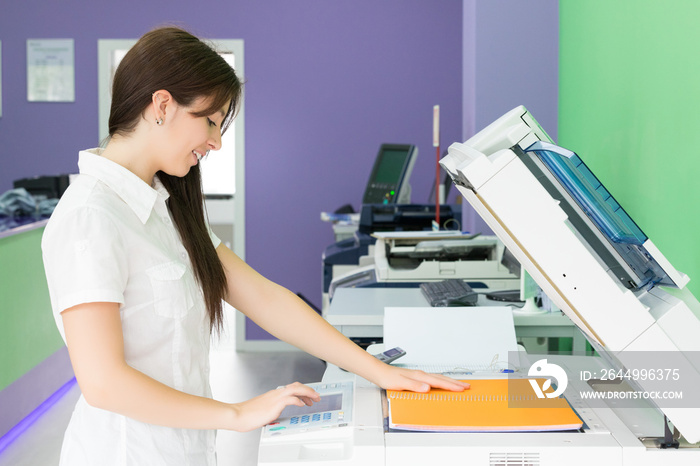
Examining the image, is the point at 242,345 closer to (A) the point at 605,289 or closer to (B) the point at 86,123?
(B) the point at 86,123

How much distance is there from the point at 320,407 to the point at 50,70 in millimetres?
4928

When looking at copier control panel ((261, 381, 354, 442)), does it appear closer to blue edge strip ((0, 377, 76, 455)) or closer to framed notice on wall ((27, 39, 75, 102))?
blue edge strip ((0, 377, 76, 455))

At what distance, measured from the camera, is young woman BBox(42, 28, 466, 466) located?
100cm

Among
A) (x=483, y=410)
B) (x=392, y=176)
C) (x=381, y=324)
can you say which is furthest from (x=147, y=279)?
(x=392, y=176)

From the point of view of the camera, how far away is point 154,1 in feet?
17.9

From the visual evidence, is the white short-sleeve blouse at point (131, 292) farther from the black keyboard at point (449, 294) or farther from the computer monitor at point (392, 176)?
the computer monitor at point (392, 176)

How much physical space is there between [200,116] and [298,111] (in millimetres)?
4408

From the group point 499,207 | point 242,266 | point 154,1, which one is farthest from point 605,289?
point 154,1

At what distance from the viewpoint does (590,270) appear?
111 centimetres

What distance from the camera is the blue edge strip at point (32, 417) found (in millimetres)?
3416

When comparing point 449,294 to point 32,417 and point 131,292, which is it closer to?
point 131,292

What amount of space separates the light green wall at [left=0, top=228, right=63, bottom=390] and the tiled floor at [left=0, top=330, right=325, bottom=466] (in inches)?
11.3

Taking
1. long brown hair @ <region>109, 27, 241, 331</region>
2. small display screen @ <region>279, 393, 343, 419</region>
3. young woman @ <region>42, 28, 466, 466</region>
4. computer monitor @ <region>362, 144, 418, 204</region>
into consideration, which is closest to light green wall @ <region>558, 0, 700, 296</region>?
young woman @ <region>42, 28, 466, 466</region>

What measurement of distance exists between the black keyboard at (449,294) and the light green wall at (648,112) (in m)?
0.50
